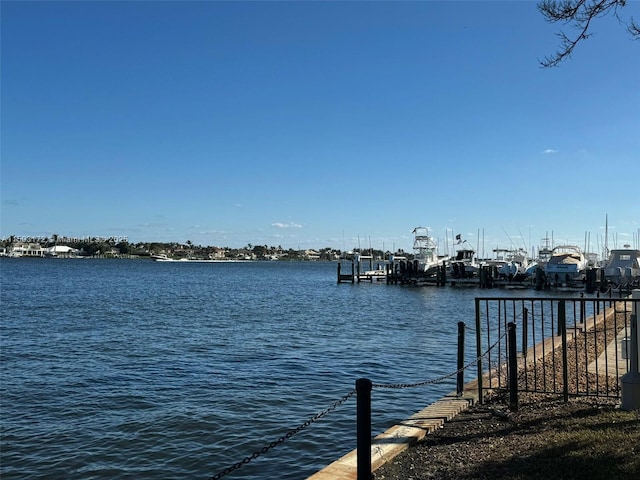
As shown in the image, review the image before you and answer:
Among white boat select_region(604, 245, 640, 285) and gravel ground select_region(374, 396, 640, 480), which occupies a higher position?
white boat select_region(604, 245, 640, 285)

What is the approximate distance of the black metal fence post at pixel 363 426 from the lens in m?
5.97

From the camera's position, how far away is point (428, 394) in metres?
14.1

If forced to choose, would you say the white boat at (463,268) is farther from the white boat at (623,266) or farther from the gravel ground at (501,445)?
the gravel ground at (501,445)

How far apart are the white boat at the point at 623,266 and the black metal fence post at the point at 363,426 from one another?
64.2 m

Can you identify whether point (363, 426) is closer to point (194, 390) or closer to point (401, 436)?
point (401, 436)

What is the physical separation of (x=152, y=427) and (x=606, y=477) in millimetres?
8806

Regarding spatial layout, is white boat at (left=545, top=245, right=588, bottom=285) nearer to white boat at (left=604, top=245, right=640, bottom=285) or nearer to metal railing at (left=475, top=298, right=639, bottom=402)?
white boat at (left=604, top=245, right=640, bottom=285)

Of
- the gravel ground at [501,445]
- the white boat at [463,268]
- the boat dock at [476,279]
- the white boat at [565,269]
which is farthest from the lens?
the white boat at [463,268]

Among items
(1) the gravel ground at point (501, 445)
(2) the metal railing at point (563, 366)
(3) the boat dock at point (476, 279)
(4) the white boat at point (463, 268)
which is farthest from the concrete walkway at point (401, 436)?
(4) the white boat at point (463, 268)

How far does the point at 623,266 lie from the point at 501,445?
66026 millimetres

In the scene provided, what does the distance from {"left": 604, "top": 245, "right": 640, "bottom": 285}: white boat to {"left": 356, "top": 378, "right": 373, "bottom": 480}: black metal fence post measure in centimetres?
6419

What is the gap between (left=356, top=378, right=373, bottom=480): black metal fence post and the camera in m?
5.97

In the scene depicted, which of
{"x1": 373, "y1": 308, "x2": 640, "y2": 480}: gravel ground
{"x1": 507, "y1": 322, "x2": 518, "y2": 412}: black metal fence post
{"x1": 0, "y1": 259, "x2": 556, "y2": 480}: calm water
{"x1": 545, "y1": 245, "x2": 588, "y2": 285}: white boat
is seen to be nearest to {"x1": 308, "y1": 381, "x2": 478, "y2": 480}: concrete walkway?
{"x1": 373, "y1": 308, "x2": 640, "y2": 480}: gravel ground

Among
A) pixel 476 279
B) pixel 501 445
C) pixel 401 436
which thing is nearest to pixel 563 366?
pixel 501 445
